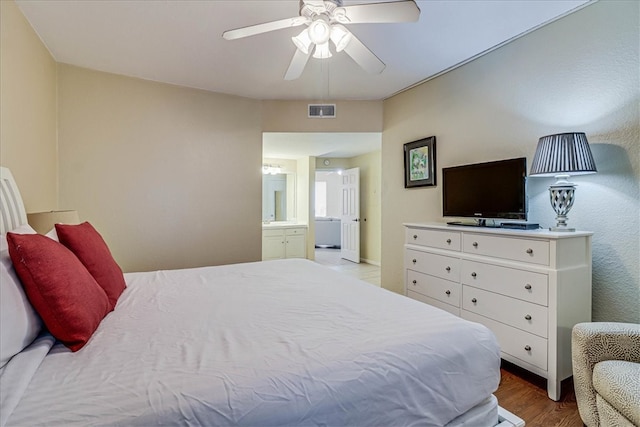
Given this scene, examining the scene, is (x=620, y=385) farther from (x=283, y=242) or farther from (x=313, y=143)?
(x=283, y=242)

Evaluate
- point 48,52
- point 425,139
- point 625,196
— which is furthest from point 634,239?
point 48,52

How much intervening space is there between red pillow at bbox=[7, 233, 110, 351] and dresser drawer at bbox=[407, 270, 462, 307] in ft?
7.80

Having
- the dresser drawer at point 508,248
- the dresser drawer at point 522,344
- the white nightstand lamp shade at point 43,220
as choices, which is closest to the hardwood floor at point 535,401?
the dresser drawer at point 522,344

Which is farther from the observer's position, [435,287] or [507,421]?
[435,287]

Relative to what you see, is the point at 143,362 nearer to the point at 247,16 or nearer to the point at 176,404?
the point at 176,404

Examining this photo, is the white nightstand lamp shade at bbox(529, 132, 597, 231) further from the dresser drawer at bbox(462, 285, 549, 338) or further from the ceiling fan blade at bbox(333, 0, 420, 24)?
the ceiling fan blade at bbox(333, 0, 420, 24)

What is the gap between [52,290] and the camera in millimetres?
1079

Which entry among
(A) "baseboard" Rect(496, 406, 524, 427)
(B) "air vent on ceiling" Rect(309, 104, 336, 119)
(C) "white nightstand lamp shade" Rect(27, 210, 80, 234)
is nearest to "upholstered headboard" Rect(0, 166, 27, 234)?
(C) "white nightstand lamp shade" Rect(27, 210, 80, 234)

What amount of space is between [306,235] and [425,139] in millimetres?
3407

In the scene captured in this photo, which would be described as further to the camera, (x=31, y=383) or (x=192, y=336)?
(x=192, y=336)

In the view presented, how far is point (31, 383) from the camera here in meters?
0.86

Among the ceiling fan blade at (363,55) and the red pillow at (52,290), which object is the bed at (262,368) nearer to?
the red pillow at (52,290)

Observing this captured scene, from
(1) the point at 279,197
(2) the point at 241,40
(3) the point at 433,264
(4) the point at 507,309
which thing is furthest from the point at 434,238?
(1) the point at 279,197

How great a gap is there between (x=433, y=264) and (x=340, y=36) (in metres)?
1.94
